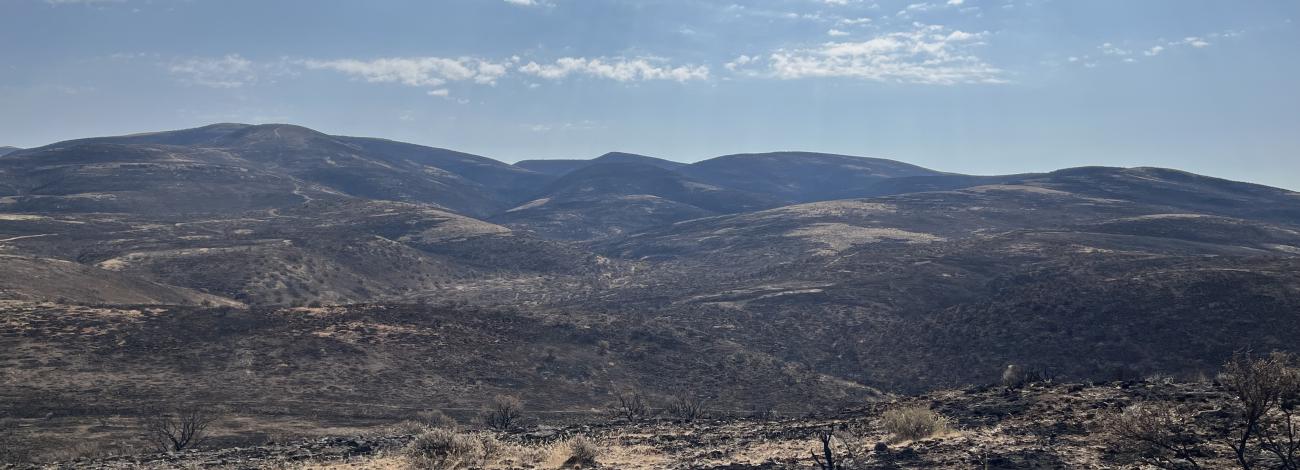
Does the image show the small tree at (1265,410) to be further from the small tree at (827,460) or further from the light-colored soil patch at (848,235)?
the light-colored soil patch at (848,235)

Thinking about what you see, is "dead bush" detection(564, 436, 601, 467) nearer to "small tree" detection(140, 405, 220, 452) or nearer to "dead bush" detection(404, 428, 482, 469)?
"dead bush" detection(404, 428, 482, 469)

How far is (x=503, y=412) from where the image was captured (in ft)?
95.0

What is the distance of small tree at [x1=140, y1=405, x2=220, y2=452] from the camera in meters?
23.5

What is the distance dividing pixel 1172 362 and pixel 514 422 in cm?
3311

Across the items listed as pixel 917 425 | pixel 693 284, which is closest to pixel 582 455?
pixel 917 425

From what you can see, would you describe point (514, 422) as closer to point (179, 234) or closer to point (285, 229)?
point (179, 234)

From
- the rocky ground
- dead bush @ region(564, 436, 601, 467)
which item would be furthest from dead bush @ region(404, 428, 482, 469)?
dead bush @ region(564, 436, 601, 467)

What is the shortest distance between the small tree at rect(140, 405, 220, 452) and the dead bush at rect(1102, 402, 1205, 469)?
23897mm

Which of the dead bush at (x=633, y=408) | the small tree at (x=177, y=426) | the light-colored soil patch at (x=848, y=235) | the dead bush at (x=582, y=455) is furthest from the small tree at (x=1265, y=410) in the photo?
the light-colored soil patch at (x=848, y=235)

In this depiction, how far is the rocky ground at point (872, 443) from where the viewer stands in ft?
45.7

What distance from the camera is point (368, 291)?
7800 centimetres

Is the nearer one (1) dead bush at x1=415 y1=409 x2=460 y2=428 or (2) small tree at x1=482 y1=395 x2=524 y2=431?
(2) small tree at x1=482 y1=395 x2=524 y2=431

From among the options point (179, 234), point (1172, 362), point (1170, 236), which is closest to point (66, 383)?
point (1172, 362)

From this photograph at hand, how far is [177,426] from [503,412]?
37.7 ft
